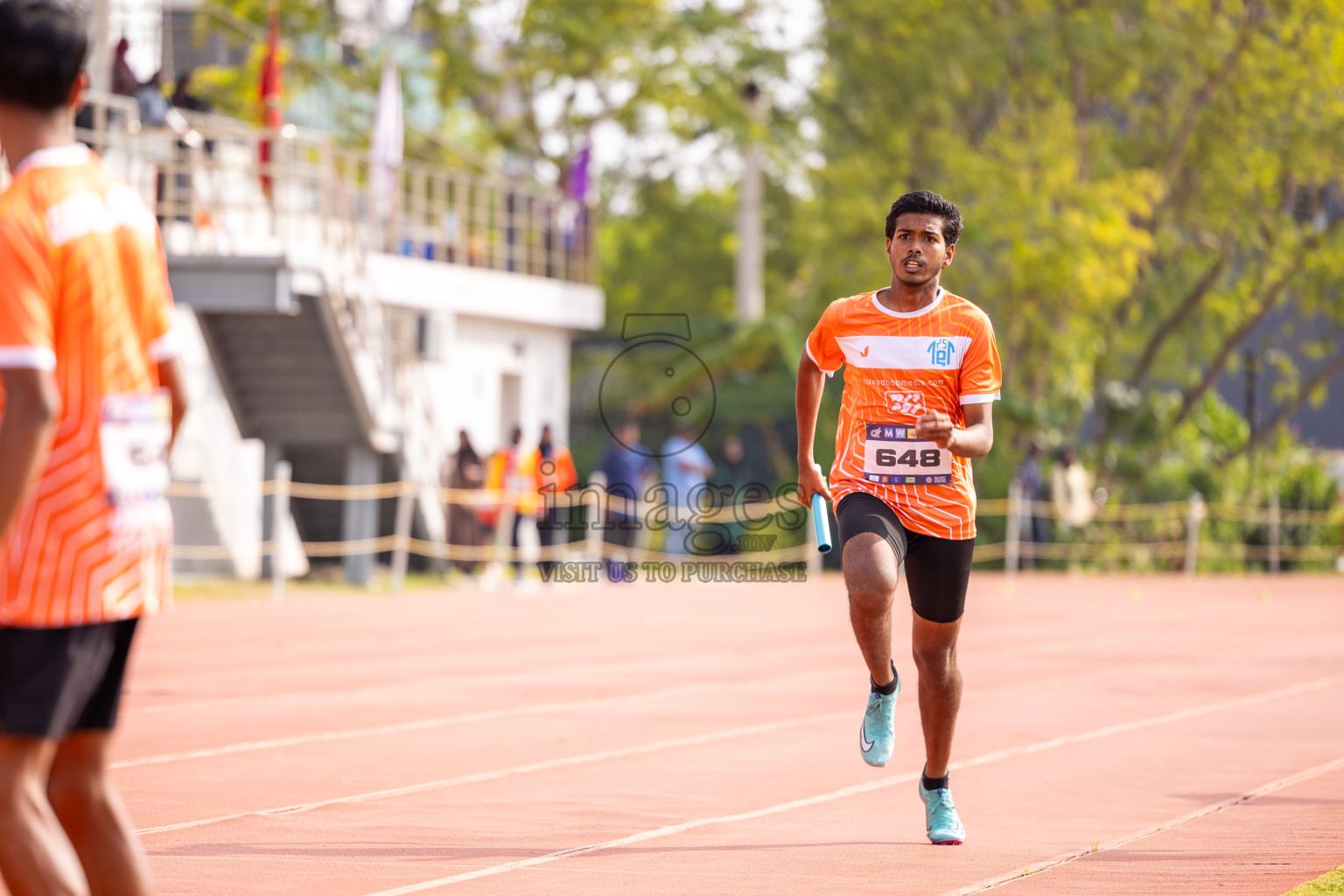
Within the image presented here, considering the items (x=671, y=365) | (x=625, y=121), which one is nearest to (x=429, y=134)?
(x=625, y=121)

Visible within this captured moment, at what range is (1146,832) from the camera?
7281mm

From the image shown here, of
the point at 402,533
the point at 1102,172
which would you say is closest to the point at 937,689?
the point at 402,533

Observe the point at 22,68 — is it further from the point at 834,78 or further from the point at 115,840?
the point at 834,78

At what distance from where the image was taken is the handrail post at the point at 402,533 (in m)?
23.2

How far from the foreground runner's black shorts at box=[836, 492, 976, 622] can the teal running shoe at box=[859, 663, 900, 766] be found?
260 millimetres

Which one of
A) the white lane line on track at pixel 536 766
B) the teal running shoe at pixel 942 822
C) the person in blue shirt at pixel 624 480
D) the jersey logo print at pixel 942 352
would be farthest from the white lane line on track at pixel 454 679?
the person in blue shirt at pixel 624 480

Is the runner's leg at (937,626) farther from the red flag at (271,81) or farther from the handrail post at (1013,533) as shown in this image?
the handrail post at (1013,533)

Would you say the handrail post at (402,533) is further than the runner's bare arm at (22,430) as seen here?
Yes

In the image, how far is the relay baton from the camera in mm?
7051

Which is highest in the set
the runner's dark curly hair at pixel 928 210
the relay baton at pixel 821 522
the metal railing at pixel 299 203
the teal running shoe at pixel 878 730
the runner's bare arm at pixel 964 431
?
the metal railing at pixel 299 203

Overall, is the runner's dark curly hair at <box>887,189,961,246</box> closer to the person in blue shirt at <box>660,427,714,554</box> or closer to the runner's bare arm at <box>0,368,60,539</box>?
the runner's bare arm at <box>0,368,60,539</box>

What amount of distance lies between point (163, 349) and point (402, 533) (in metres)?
19.7

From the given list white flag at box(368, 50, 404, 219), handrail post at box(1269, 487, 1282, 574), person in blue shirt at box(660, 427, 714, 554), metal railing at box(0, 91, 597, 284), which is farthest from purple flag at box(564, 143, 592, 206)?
handrail post at box(1269, 487, 1282, 574)

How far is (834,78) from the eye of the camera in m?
36.7
